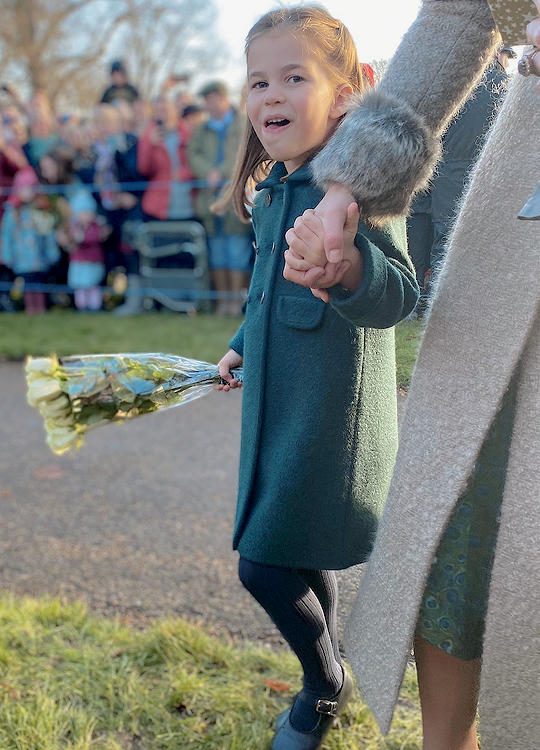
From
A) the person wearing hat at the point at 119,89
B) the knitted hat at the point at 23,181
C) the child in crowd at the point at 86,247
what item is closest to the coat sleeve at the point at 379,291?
the child in crowd at the point at 86,247

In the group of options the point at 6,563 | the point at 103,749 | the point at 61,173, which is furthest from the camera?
the point at 61,173

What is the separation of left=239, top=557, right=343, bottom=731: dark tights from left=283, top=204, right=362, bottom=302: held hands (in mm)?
652

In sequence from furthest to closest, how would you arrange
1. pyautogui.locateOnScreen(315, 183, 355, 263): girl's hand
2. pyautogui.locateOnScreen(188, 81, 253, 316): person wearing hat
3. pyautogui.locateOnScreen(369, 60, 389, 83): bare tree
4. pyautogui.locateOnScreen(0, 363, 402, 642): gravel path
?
pyautogui.locateOnScreen(188, 81, 253, 316): person wearing hat → pyautogui.locateOnScreen(0, 363, 402, 642): gravel path → pyautogui.locateOnScreen(369, 60, 389, 83): bare tree → pyautogui.locateOnScreen(315, 183, 355, 263): girl's hand

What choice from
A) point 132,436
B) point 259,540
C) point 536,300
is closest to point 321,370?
point 259,540

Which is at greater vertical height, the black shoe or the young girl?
the young girl

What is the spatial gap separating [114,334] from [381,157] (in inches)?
234

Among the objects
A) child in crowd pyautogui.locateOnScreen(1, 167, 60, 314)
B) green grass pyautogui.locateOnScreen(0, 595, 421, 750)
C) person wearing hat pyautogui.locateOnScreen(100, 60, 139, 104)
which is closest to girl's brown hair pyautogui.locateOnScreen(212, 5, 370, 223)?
green grass pyautogui.locateOnScreen(0, 595, 421, 750)

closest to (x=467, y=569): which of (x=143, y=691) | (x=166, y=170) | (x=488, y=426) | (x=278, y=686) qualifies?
(x=488, y=426)

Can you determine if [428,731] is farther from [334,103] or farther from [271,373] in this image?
[334,103]

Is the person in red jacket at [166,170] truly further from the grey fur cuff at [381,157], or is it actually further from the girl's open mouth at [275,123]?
the grey fur cuff at [381,157]

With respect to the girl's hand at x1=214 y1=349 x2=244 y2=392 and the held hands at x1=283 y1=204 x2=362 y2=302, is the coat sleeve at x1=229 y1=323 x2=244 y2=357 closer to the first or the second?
the girl's hand at x1=214 y1=349 x2=244 y2=392

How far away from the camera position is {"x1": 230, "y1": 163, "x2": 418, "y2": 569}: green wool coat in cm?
157

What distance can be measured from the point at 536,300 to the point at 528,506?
11.6 inches

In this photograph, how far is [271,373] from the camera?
64.1 inches
